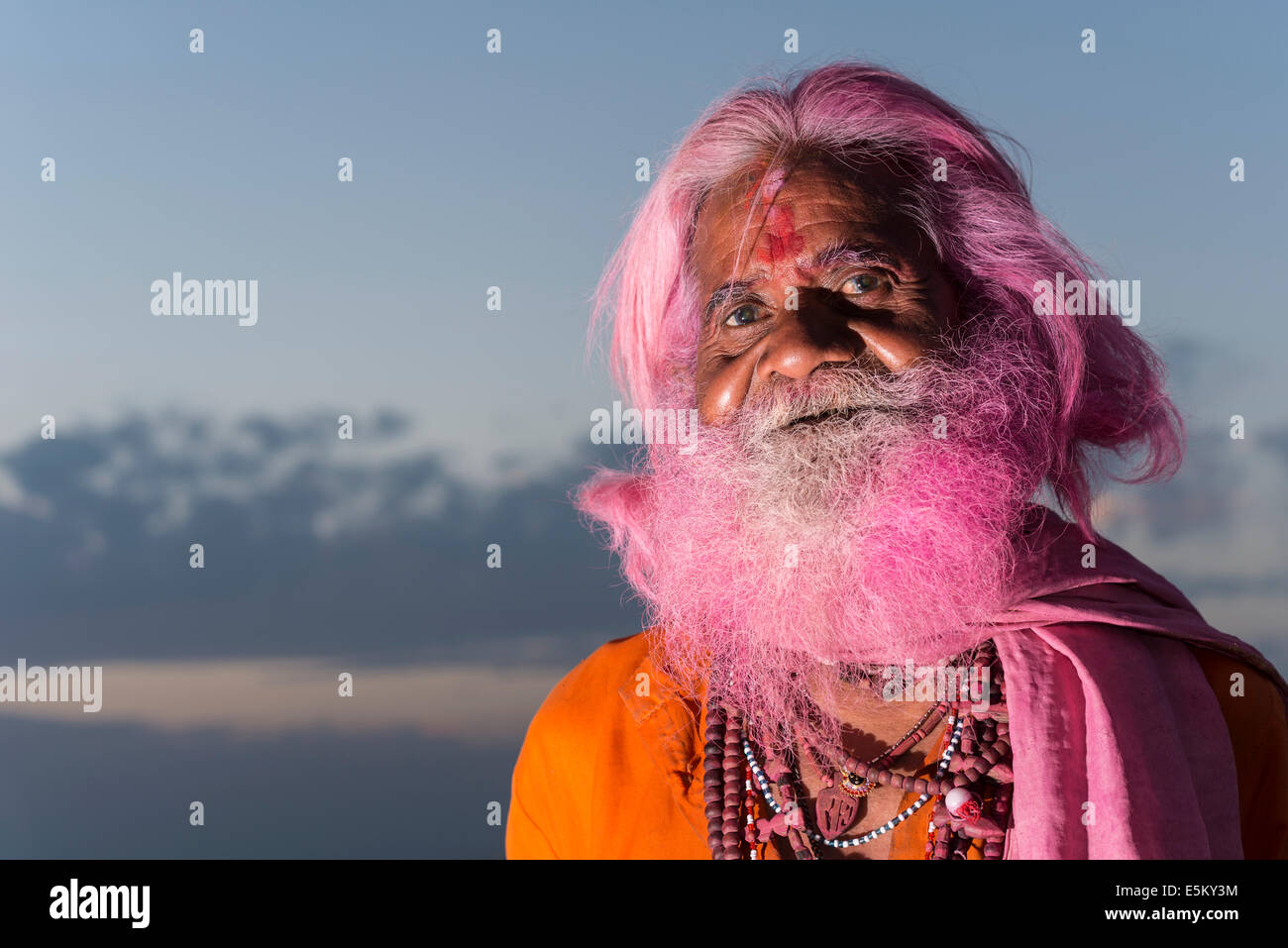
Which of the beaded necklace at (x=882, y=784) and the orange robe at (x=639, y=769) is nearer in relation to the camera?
the beaded necklace at (x=882, y=784)

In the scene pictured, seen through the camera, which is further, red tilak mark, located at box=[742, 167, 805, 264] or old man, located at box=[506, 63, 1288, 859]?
red tilak mark, located at box=[742, 167, 805, 264]

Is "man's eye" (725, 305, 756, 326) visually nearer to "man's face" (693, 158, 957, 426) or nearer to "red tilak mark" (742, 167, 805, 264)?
"man's face" (693, 158, 957, 426)

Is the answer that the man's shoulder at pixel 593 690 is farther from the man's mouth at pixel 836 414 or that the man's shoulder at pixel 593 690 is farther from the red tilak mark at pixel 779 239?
the red tilak mark at pixel 779 239

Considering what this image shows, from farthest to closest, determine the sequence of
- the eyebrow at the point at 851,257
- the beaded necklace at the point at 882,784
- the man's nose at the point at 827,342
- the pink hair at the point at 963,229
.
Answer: the pink hair at the point at 963,229 < the eyebrow at the point at 851,257 < the man's nose at the point at 827,342 < the beaded necklace at the point at 882,784

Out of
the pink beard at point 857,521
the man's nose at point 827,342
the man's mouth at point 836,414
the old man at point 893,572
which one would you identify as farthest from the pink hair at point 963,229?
the man's mouth at point 836,414

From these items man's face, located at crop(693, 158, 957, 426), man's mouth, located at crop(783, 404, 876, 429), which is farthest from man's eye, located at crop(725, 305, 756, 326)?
man's mouth, located at crop(783, 404, 876, 429)

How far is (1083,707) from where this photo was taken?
256cm

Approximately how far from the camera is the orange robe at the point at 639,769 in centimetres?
270

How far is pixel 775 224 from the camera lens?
2.87m

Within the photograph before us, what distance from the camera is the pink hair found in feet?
9.71

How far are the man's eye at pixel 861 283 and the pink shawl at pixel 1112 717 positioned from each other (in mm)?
726

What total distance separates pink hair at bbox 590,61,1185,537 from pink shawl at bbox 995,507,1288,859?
26 cm

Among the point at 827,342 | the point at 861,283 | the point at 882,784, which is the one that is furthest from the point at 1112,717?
the point at 861,283

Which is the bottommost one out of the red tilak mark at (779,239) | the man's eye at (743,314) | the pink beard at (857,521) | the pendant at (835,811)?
the pendant at (835,811)
